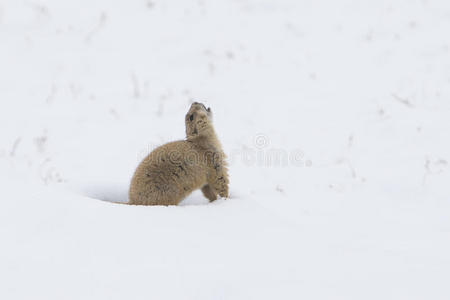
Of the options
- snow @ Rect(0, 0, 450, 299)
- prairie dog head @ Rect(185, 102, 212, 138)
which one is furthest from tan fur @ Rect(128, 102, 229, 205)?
snow @ Rect(0, 0, 450, 299)

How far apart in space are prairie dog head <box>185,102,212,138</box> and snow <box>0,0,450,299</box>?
2.10 ft

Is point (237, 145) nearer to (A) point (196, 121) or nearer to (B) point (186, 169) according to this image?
(A) point (196, 121)

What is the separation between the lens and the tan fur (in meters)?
3.39

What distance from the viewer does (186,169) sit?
3.47 m

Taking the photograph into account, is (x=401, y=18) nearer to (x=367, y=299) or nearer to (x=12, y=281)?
(x=367, y=299)

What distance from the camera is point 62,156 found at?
5.82 metres

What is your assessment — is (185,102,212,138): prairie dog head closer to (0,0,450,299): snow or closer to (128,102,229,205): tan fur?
(128,102,229,205): tan fur

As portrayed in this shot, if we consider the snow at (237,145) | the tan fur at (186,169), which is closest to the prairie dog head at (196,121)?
the tan fur at (186,169)

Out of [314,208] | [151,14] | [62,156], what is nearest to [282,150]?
[314,208]

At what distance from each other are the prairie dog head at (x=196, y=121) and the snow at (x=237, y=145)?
0.64 meters

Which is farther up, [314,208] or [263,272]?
[263,272]

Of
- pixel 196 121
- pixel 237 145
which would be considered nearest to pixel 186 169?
pixel 196 121

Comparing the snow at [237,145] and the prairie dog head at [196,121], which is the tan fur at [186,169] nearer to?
the prairie dog head at [196,121]

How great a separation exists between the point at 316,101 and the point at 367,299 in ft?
17.9
